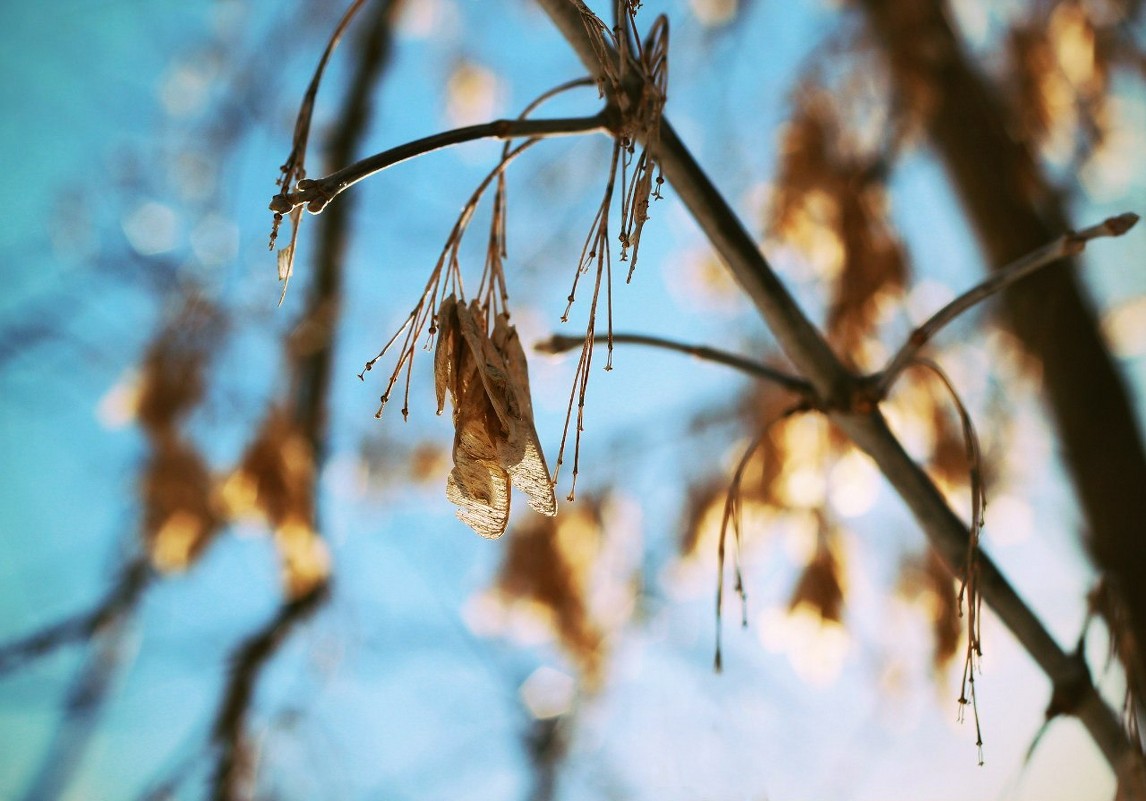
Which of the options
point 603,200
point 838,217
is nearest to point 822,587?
point 838,217

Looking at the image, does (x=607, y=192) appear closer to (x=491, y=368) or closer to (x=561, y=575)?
(x=491, y=368)

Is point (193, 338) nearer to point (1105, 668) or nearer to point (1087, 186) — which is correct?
point (1105, 668)

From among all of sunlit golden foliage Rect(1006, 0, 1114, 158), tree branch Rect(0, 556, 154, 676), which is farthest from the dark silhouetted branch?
sunlit golden foliage Rect(1006, 0, 1114, 158)

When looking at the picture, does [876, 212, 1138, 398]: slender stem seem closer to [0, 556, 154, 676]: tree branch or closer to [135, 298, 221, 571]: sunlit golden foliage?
[135, 298, 221, 571]: sunlit golden foliage

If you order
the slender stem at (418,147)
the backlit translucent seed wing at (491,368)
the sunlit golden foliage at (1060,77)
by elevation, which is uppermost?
the sunlit golden foliage at (1060,77)

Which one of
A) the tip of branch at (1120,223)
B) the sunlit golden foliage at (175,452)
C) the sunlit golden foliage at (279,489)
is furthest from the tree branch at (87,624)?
the tip of branch at (1120,223)

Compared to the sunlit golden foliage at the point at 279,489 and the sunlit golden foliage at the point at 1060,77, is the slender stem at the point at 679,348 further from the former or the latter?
the sunlit golden foliage at the point at 1060,77
